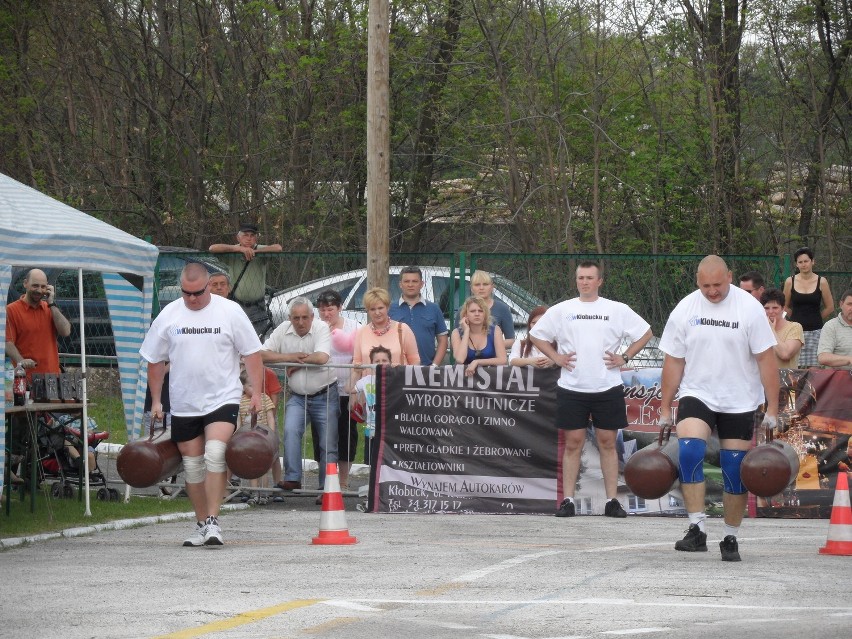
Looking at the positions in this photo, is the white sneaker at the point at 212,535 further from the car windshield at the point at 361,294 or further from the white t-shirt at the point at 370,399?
the car windshield at the point at 361,294

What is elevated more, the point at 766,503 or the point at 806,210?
the point at 806,210

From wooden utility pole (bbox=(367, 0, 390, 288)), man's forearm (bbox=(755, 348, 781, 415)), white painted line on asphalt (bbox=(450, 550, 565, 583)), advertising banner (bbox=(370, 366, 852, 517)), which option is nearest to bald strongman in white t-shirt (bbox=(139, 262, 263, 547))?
white painted line on asphalt (bbox=(450, 550, 565, 583))

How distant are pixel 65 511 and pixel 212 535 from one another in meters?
2.69

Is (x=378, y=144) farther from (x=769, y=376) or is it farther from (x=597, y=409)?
(x=769, y=376)

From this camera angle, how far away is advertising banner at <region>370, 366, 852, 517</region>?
1318 cm

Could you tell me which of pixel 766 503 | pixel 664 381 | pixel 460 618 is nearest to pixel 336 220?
pixel 766 503

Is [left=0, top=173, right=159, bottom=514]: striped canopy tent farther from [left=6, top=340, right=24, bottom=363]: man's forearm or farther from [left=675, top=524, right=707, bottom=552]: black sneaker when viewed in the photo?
[left=675, top=524, right=707, bottom=552]: black sneaker

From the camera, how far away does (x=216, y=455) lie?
10.4 m

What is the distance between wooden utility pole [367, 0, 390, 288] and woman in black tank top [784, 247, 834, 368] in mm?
4442

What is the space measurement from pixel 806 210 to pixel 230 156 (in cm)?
1021

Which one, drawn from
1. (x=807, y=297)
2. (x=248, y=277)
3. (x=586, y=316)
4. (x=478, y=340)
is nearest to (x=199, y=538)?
(x=478, y=340)

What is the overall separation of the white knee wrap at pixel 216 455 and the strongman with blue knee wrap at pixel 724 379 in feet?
10.4

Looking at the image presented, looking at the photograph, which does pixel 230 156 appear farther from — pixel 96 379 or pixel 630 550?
pixel 630 550

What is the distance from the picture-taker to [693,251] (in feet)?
76.6
